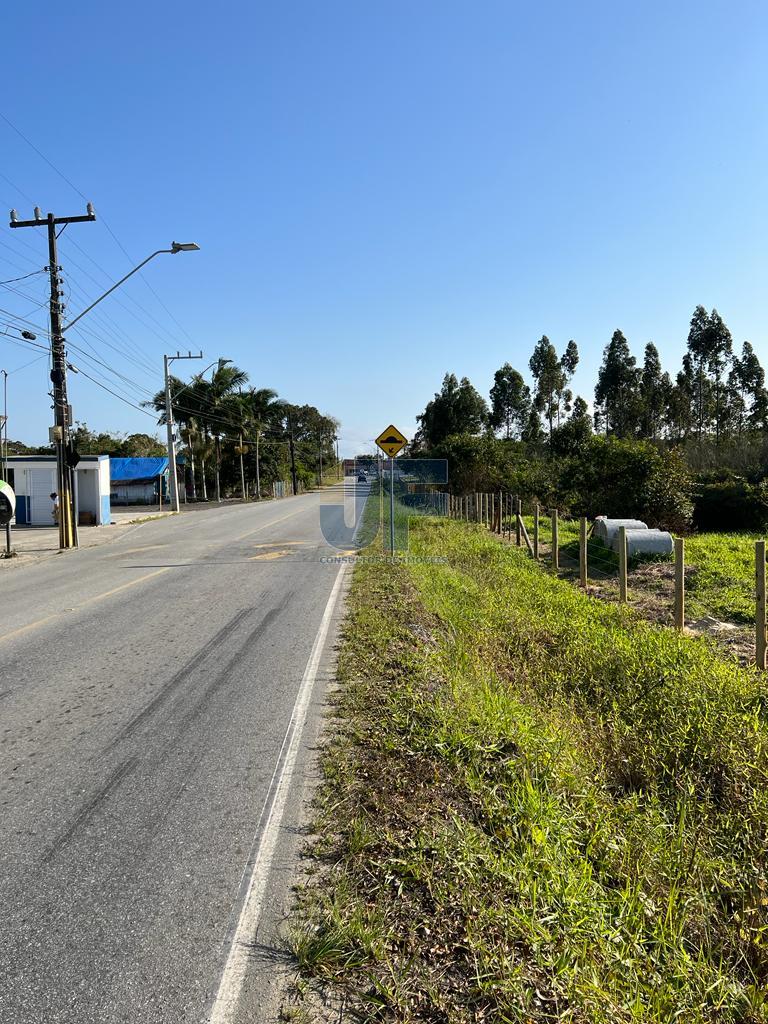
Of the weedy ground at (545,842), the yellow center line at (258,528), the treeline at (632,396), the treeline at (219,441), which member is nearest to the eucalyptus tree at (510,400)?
the treeline at (632,396)

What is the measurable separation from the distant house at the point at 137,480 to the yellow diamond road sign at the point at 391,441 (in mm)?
40008

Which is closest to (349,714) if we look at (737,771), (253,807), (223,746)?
(223,746)

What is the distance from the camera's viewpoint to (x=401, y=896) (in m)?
2.94

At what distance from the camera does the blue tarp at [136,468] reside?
172 feet

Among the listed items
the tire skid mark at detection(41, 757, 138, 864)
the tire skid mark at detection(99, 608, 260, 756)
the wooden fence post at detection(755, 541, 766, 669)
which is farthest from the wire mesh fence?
the tire skid mark at detection(41, 757, 138, 864)

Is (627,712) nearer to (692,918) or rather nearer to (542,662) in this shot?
(542,662)

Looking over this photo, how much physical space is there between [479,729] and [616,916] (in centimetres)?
183

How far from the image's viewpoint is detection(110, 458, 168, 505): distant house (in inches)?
2071

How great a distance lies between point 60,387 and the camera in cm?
1981

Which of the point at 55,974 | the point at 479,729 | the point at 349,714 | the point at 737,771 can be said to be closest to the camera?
the point at 55,974

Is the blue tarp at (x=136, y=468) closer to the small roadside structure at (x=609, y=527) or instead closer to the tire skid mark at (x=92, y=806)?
the small roadside structure at (x=609, y=527)

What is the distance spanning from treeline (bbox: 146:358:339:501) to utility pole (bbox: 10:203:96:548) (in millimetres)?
18896

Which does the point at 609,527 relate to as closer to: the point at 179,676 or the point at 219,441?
the point at 179,676

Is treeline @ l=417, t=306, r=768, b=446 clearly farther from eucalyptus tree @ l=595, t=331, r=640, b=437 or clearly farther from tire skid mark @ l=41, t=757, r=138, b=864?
tire skid mark @ l=41, t=757, r=138, b=864
